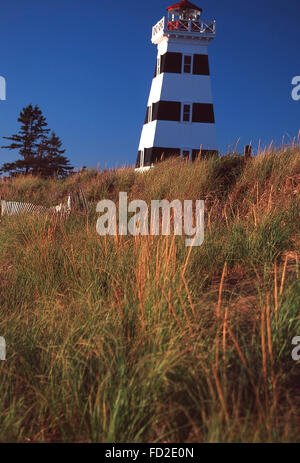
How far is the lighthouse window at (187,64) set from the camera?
23830 millimetres

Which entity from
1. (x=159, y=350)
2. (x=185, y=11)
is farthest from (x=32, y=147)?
(x=159, y=350)

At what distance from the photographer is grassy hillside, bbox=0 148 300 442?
6.93 feet

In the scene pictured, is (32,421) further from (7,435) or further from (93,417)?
(93,417)

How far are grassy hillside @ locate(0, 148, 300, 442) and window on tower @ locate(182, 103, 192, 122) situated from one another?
19528 mm
